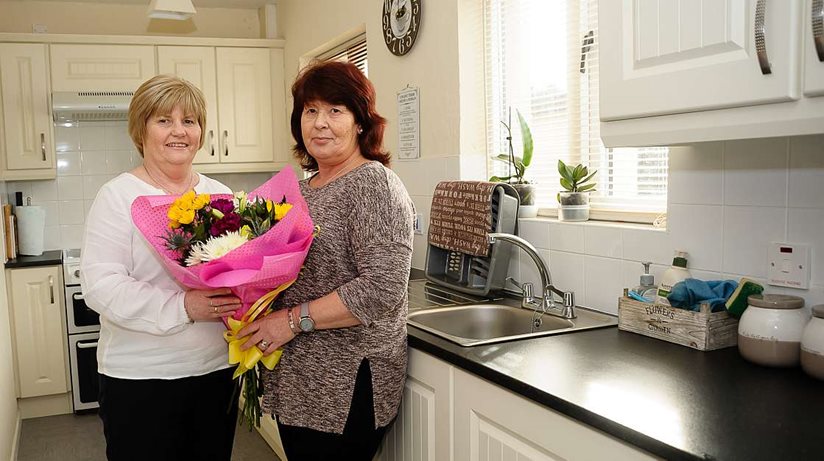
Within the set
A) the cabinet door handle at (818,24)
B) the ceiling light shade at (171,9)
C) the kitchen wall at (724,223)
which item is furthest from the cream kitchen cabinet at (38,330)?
the cabinet door handle at (818,24)

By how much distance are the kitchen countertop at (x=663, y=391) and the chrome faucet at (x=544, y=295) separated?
0.18m

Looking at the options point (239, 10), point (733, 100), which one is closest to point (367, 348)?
point (733, 100)

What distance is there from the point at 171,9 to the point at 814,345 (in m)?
3.09

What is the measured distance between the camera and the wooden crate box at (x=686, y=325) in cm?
156

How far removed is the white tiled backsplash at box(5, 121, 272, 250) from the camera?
15.3 feet

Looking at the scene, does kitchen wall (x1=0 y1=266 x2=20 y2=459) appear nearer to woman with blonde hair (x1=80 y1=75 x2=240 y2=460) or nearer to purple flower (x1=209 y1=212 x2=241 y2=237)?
woman with blonde hair (x1=80 y1=75 x2=240 y2=460)

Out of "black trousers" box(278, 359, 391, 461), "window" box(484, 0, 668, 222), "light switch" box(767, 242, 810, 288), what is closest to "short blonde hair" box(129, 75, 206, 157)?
"black trousers" box(278, 359, 391, 461)

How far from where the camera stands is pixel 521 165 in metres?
2.46

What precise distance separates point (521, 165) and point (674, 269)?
2.68 feet

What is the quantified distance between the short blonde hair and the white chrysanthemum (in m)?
0.49

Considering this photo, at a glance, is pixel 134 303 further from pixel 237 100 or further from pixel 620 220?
pixel 237 100

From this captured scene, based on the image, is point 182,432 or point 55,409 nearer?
point 182,432

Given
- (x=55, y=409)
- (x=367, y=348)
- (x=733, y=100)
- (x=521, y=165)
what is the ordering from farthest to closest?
1. (x=55, y=409)
2. (x=521, y=165)
3. (x=367, y=348)
4. (x=733, y=100)

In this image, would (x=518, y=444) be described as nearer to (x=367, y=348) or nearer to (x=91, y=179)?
(x=367, y=348)
